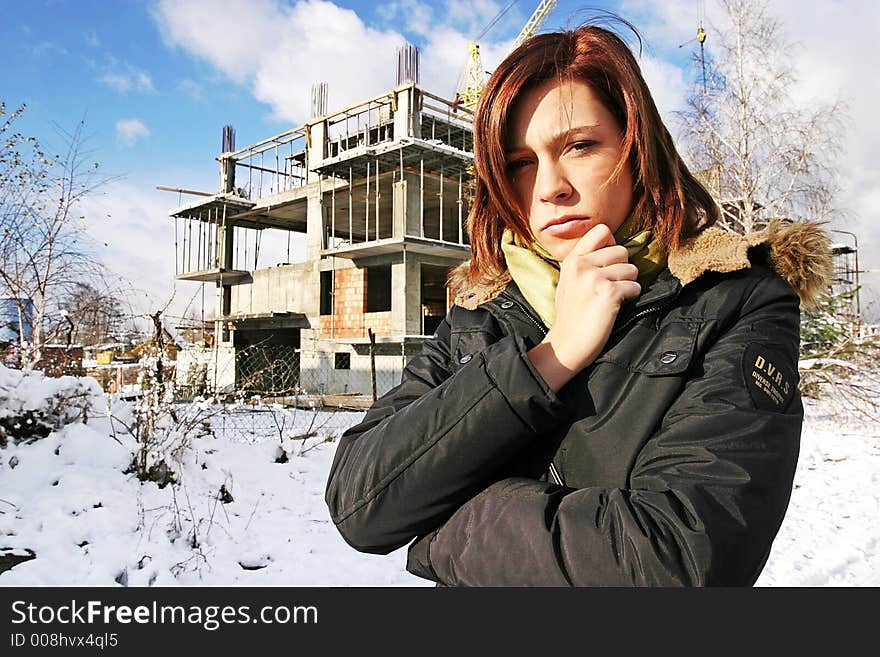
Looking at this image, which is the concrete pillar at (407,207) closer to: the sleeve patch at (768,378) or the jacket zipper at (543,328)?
the jacket zipper at (543,328)

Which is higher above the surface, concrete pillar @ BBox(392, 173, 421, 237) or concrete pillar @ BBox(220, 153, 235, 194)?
concrete pillar @ BBox(220, 153, 235, 194)

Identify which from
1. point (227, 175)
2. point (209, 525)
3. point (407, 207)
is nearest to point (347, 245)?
point (407, 207)

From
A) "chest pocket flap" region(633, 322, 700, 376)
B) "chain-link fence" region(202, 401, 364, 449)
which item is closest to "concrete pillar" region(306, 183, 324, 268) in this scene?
"chain-link fence" region(202, 401, 364, 449)

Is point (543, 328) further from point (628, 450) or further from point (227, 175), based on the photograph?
point (227, 175)

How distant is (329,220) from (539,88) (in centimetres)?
→ 2503

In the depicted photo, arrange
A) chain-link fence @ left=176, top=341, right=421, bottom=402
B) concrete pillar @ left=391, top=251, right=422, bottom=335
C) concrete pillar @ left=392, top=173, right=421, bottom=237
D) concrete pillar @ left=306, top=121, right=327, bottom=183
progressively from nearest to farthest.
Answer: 1. chain-link fence @ left=176, top=341, right=421, bottom=402
2. concrete pillar @ left=391, top=251, right=422, bottom=335
3. concrete pillar @ left=392, top=173, right=421, bottom=237
4. concrete pillar @ left=306, top=121, right=327, bottom=183

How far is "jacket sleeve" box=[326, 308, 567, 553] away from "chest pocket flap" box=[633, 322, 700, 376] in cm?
19

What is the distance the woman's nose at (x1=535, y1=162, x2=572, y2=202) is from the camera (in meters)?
1.19

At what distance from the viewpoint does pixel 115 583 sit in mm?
4148

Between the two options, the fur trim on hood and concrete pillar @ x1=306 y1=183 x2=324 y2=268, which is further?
concrete pillar @ x1=306 y1=183 x2=324 y2=268

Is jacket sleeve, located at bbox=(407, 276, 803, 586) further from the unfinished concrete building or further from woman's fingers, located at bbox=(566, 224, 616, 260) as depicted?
the unfinished concrete building

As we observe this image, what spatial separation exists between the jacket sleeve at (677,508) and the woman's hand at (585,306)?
19cm

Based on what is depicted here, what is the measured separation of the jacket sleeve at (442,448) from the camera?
100cm

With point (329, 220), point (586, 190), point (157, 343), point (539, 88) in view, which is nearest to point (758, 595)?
point (586, 190)
